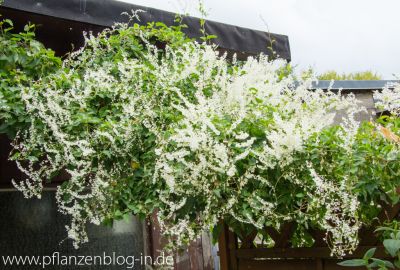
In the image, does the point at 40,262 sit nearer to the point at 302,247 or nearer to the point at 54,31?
the point at 54,31

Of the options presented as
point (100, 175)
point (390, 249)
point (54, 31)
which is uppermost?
point (54, 31)

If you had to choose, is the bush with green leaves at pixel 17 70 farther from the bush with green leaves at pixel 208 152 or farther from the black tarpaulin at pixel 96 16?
the black tarpaulin at pixel 96 16

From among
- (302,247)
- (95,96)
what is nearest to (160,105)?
(95,96)

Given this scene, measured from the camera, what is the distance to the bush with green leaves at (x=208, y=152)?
7.70ft

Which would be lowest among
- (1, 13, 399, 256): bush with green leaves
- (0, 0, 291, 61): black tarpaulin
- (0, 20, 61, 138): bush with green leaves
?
(1, 13, 399, 256): bush with green leaves

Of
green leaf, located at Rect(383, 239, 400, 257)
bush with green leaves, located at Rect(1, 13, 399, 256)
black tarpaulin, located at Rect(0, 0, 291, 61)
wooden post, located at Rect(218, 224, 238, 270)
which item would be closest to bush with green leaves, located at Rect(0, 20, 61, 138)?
bush with green leaves, located at Rect(1, 13, 399, 256)

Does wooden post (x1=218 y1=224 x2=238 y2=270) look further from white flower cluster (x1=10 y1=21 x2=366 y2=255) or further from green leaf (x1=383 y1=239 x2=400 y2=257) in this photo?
green leaf (x1=383 y1=239 x2=400 y2=257)

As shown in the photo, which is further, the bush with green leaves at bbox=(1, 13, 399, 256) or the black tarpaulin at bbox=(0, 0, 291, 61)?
the black tarpaulin at bbox=(0, 0, 291, 61)

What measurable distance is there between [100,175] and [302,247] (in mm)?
1349

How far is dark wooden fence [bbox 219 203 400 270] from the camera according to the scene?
2615 mm

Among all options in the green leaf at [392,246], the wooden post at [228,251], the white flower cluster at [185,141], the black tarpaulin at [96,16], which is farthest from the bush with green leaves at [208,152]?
the black tarpaulin at [96,16]

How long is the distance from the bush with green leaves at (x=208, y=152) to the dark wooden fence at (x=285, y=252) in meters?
0.08

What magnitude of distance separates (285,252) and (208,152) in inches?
41.3

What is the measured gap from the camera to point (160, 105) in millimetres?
2924
